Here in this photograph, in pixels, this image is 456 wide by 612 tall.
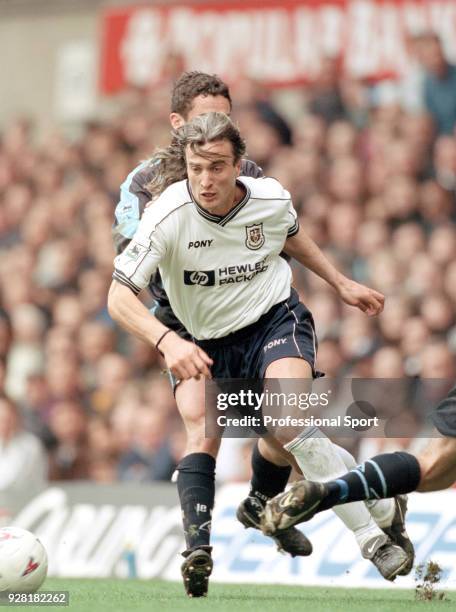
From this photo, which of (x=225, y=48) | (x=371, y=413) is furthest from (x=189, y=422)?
(x=225, y=48)

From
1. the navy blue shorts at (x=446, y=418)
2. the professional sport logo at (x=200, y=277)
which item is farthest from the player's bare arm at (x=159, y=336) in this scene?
the navy blue shorts at (x=446, y=418)

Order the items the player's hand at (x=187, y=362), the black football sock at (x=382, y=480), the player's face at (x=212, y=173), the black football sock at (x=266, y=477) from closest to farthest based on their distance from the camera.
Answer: the player's hand at (x=187, y=362) < the black football sock at (x=382, y=480) < the player's face at (x=212, y=173) < the black football sock at (x=266, y=477)

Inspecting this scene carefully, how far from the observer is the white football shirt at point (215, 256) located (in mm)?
7207

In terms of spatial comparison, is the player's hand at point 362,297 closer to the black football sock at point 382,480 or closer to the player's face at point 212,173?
the player's face at point 212,173

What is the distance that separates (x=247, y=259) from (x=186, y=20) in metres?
8.91

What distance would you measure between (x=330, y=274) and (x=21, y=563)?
2.25m

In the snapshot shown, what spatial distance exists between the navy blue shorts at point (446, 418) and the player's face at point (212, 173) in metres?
1.52

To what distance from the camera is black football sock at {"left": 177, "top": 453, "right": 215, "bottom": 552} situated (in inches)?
291

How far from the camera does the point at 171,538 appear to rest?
33.4ft

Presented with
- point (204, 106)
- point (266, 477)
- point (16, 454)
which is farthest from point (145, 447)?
point (204, 106)

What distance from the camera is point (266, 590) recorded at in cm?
847

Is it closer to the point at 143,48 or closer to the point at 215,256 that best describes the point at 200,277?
the point at 215,256

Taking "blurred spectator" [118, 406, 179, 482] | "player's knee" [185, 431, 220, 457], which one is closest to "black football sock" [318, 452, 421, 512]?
"player's knee" [185, 431, 220, 457]

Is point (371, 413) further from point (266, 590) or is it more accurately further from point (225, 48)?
point (225, 48)
